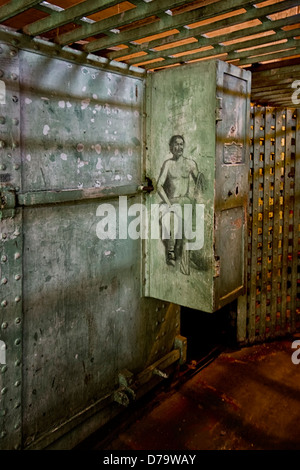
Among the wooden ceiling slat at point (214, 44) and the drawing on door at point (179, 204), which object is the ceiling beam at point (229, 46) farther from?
the drawing on door at point (179, 204)

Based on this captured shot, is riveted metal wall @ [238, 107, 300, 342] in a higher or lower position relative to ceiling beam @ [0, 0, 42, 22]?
lower

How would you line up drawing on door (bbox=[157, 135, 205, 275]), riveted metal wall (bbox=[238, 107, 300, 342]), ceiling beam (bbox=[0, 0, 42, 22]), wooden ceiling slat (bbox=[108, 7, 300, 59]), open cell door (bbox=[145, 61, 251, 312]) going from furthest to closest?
riveted metal wall (bbox=[238, 107, 300, 342]), drawing on door (bbox=[157, 135, 205, 275]), open cell door (bbox=[145, 61, 251, 312]), wooden ceiling slat (bbox=[108, 7, 300, 59]), ceiling beam (bbox=[0, 0, 42, 22])

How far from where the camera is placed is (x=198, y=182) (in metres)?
3.01

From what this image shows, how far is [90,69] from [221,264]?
184 centimetres

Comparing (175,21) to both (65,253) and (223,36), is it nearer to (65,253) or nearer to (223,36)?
(223,36)

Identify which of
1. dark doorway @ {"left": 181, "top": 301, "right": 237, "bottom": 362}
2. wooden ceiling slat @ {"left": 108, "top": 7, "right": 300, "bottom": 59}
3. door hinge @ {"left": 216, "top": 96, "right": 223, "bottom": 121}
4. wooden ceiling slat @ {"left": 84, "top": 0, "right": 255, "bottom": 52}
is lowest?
dark doorway @ {"left": 181, "top": 301, "right": 237, "bottom": 362}

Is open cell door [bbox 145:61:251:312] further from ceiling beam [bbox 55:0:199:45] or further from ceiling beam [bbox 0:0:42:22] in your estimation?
ceiling beam [bbox 0:0:42:22]

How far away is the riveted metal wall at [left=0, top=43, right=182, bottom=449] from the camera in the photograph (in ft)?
7.85

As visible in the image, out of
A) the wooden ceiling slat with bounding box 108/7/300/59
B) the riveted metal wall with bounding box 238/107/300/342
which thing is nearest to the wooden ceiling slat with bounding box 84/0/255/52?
the wooden ceiling slat with bounding box 108/7/300/59

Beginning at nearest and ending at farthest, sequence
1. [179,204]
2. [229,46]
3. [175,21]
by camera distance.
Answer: [175,21] < [229,46] < [179,204]

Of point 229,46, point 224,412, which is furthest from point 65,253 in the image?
point 224,412

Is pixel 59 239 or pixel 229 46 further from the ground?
pixel 229 46

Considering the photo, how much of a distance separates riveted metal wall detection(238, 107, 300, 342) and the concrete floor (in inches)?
26.9

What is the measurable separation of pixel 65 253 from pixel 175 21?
1.68 metres
